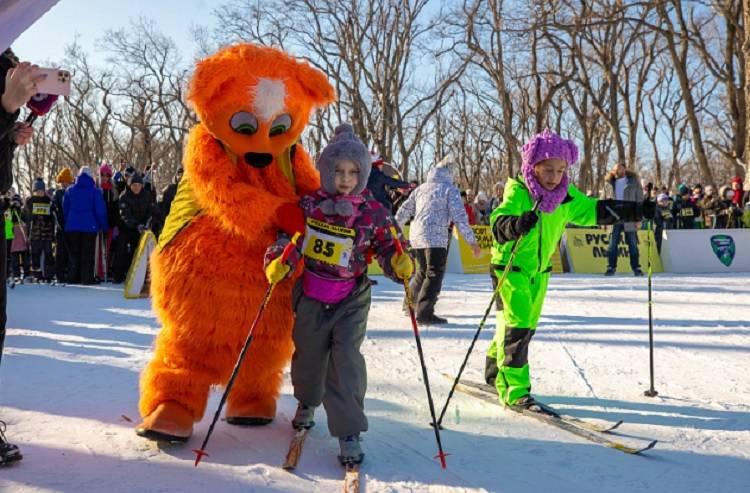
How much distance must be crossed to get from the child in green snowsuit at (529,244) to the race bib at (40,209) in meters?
8.58

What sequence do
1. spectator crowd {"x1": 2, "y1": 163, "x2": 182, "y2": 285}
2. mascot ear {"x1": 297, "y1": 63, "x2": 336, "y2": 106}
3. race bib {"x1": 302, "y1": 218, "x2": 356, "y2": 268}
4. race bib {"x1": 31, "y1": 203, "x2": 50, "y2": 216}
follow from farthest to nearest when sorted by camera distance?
race bib {"x1": 31, "y1": 203, "x2": 50, "y2": 216} < spectator crowd {"x1": 2, "y1": 163, "x2": 182, "y2": 285} < mascot ear {"x1": 297, "y1": 63, "x2": 336, "y2": 106} < race bib {"x1": 302, "y1": 218, "x2": 356, "y2": 268}

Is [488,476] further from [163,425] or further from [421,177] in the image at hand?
[421,177]

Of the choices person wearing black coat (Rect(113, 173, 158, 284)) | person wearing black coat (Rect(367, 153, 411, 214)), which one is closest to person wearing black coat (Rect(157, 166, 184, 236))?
person wearing black coat (Rect(113, 173, 158, 284))

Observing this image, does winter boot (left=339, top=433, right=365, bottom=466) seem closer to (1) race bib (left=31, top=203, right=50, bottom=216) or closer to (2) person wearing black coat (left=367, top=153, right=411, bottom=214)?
(2) person wearing black coat (left=367, top=153, right=411, bottom=214)

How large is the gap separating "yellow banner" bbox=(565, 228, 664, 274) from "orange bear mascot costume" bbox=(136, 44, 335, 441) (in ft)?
33.1

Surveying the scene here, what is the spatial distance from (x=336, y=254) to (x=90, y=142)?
128 feet

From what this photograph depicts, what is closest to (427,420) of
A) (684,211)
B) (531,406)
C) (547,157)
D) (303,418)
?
(531,406)

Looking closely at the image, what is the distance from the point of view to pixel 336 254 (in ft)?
9.06

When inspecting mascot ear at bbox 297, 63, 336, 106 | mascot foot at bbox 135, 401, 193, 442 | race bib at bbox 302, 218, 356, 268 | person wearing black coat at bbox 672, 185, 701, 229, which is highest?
person wearing black coat at bbox 672, 185, 701, 229

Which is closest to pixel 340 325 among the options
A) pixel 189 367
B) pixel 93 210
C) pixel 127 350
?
pixel 189 367

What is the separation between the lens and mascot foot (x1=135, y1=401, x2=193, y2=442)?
2643 mm

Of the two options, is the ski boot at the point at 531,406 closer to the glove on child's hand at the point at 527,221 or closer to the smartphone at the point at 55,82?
the glove on child's hand at the point at 527,221

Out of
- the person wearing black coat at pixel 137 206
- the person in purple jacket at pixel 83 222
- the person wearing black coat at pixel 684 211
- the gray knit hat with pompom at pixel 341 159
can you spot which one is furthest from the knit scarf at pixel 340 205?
the person wearing black coat at pixel 684 211

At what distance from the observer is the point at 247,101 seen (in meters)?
2.99
